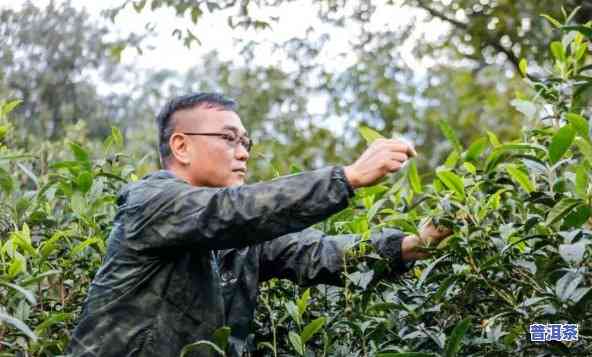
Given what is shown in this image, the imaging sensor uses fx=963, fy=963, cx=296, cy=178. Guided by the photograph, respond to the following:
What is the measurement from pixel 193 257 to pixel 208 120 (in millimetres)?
467

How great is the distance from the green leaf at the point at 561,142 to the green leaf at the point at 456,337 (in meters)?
0.47

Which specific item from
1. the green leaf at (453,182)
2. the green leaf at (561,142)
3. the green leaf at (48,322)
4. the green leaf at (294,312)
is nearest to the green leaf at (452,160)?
the green leaf at (453,182)

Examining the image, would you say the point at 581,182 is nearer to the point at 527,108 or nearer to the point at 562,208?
the point at 562,208

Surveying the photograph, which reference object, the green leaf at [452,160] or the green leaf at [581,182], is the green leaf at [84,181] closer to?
the green leaf at [452,160]

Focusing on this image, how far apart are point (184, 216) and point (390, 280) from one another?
701 millimetres

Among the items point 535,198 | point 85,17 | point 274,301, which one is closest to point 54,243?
point 274,301

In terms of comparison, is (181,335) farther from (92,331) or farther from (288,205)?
(288,205)

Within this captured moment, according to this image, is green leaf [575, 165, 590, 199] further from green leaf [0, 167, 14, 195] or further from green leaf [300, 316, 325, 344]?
green leaf [0, 167, 14, 195]

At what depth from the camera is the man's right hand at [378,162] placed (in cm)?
234

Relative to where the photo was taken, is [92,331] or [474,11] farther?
[474,11]

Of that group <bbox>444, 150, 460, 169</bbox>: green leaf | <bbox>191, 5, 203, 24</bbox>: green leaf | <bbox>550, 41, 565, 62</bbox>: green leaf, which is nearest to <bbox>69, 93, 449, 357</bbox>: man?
<bbox>444, 150, 460, 169</bbox>: green leaf

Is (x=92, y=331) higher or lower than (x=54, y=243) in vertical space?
lower

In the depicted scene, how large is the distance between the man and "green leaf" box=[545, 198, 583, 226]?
1.21 feet

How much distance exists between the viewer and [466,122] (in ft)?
43.7
